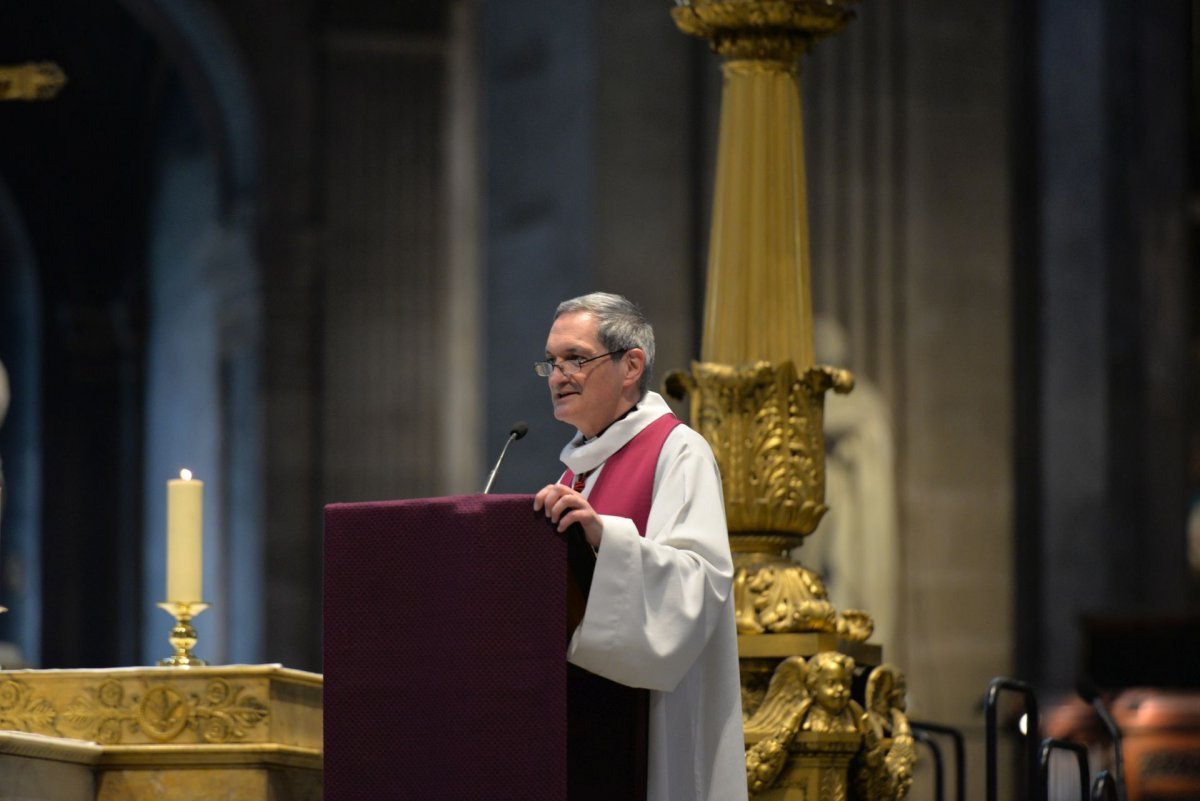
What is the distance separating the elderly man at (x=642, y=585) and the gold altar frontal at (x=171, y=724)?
34.9 inches

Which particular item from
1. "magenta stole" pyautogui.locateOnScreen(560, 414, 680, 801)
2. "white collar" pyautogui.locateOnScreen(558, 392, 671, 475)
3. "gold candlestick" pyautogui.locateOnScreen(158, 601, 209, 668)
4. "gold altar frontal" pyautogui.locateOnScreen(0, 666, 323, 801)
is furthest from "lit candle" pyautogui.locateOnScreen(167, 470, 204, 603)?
"magenta stole" pyautogui.locateOnScreen(560, 414, 680, 801)

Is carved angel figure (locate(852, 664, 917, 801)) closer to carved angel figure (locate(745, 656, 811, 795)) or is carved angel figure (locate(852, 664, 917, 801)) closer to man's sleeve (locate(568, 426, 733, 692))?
carved angel figure (locate(745, 656, 811, 795))

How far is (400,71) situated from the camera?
17.1 metres

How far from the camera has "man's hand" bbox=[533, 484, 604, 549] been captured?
470 centimetres

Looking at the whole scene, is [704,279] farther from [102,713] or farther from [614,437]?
[614,437]

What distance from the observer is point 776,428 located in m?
6.62

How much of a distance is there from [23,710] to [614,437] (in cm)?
157

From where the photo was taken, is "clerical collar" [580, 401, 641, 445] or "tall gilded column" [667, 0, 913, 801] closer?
"clerical collar" [580, 401, 641, 445]

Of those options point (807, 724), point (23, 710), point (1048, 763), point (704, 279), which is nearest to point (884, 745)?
point (807, 724)

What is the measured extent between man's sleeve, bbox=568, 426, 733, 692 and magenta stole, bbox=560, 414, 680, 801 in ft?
0.58

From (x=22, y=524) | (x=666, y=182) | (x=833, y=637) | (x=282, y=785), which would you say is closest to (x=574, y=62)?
(x=666, y=182)

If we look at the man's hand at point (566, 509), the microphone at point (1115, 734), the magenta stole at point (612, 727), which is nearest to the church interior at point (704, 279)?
the microphone at point (1115, 734)

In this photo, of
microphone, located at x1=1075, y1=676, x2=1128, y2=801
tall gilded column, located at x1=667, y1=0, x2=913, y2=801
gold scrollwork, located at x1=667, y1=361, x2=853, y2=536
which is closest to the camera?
tall gilded column, located at x1=667, y1=0, x2=913, y2=801

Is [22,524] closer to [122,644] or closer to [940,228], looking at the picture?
[122,644]
